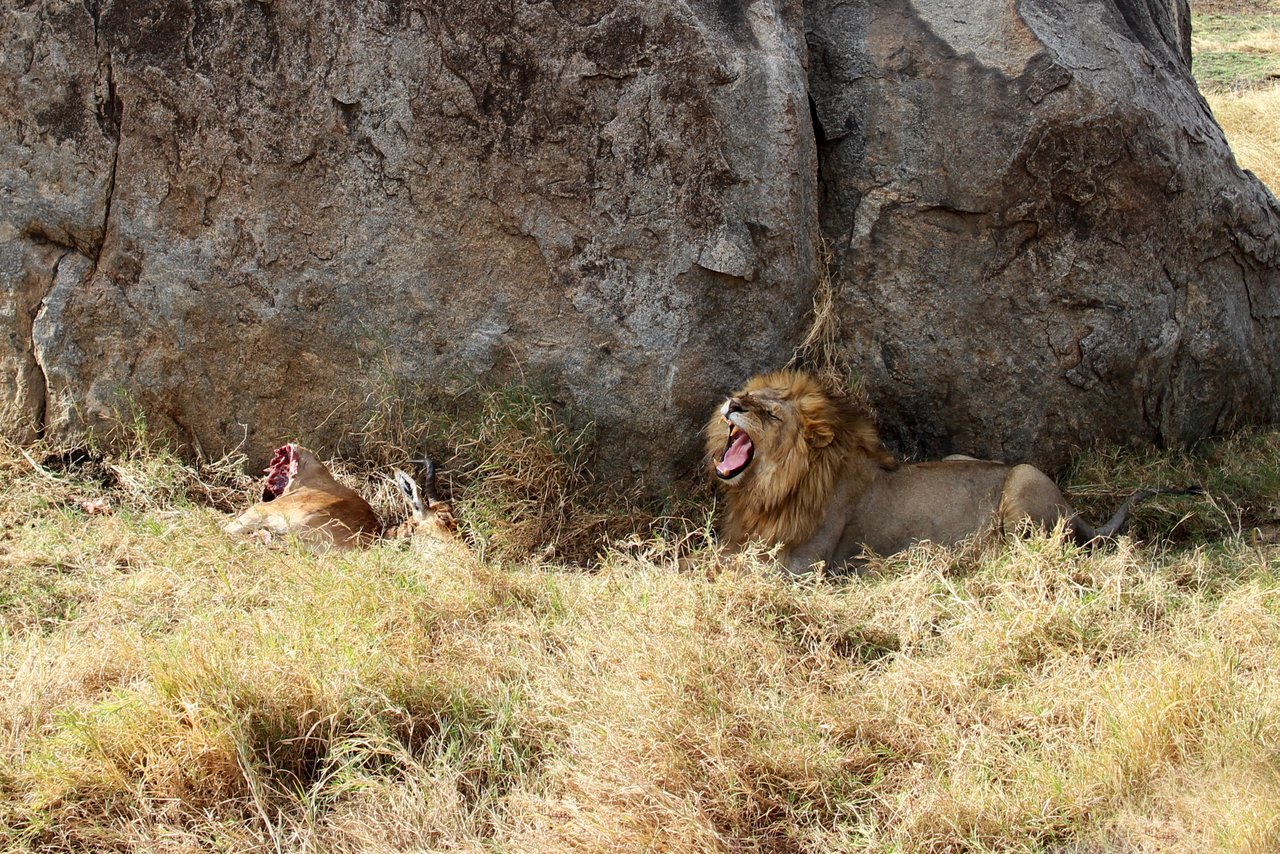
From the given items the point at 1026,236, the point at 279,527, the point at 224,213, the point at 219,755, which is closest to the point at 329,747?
the point at 219,755

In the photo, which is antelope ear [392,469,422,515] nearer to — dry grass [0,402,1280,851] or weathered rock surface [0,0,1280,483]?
weathered rock surface [0,0,1280,483]

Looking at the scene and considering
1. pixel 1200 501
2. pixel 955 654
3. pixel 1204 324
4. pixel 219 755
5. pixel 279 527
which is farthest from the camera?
pixel 1204 324

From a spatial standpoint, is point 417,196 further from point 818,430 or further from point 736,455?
point 818,430

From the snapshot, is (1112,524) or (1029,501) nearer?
(1029,501)

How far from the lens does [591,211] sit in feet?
17.2

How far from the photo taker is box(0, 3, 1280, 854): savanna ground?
10.7ft

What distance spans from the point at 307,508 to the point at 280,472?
47 centimetres

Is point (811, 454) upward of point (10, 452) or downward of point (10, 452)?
upward

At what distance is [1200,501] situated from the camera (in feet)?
17.7

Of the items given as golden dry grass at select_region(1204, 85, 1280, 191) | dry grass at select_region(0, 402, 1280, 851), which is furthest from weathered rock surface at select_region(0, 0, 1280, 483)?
golden dry grass at select_region(1204, 85, 1280, 191)

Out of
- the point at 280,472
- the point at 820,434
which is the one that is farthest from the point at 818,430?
the point at 280,472

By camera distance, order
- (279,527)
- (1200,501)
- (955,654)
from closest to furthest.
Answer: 1. (955,654)
2. (279,527)
3. (1200,501)

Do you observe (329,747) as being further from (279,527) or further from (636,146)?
(636,146)

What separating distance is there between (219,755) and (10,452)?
109 inches
